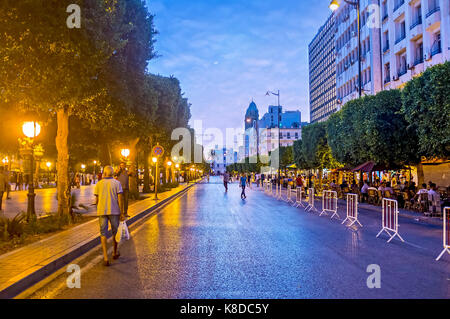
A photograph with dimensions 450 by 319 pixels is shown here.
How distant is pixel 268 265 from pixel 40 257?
4278 mm

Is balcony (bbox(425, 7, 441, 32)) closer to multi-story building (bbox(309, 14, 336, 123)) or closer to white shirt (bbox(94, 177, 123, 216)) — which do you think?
white shirt (bbox(94, 177, 123, 216))

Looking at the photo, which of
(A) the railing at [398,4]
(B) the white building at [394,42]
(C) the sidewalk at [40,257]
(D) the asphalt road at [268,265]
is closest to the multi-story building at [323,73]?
(B) the white building at [394,42]

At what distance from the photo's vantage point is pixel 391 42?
120 ft

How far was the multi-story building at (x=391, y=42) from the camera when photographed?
29.1 meters

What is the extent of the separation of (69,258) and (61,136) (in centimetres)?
Answer: 734

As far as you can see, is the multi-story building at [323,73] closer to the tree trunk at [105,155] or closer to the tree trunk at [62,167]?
the tree trunk at [105,155]

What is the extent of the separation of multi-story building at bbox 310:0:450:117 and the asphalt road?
2279 centimetres

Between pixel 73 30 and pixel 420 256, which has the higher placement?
pixel 73 30

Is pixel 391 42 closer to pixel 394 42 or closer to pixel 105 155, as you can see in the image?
pixel 394 42

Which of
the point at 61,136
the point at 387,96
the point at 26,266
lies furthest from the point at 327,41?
the point at 26,266

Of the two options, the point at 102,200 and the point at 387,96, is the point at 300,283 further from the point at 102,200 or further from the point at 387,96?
the point at 387,96

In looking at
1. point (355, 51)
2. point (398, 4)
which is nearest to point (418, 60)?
point (398, 4)
